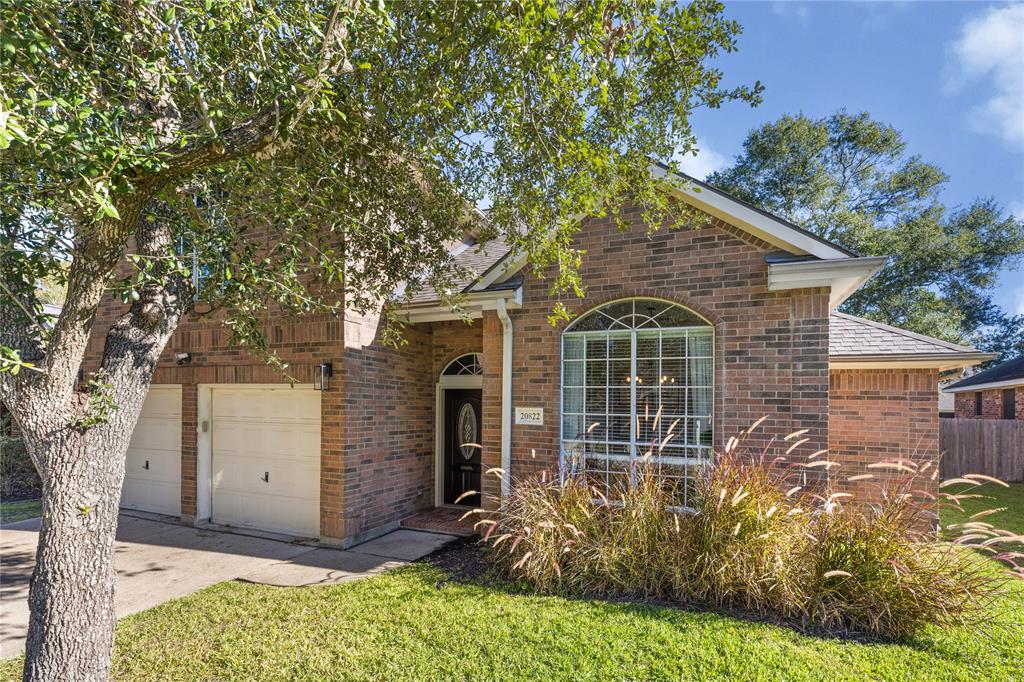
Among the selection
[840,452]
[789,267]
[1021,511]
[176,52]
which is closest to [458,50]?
[176,52]

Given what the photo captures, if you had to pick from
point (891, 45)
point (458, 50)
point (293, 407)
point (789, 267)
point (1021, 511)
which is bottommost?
point (1021, 511)

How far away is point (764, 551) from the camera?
5.16 m

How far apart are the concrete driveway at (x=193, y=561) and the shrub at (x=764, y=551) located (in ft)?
6.75

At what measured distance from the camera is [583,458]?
6992 millimetres

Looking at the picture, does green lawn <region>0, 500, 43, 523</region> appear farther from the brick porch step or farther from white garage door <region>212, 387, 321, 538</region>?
the brick porch step

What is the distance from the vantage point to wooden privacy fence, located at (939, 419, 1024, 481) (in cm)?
1511

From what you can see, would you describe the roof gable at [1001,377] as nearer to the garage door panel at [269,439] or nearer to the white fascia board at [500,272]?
the white fascia board at [500,272]

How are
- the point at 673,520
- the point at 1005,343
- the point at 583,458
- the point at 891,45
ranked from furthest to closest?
the point at 1005,343 → the point at 891,45 → the point at 583,458 → the point at 673,520

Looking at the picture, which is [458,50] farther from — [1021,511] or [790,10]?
[1021,511]

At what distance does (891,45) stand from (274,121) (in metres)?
12.3

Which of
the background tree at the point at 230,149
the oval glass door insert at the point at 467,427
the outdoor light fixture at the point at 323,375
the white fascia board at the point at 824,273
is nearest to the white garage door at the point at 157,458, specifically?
the outdoor light fixture at the point at 323,375

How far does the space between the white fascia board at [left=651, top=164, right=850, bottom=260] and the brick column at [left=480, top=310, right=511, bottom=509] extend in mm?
3217

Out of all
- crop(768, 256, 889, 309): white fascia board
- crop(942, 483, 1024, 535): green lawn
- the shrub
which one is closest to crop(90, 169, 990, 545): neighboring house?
crop(768, 256, 889, 309): white fascia board

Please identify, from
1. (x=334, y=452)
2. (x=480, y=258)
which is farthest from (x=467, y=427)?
(x=480, y=258)
